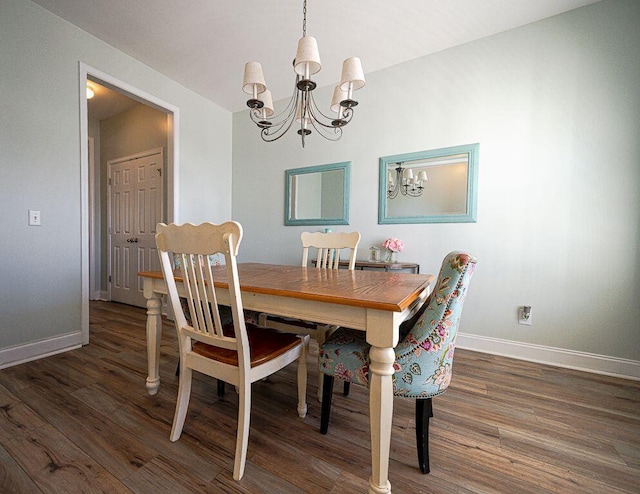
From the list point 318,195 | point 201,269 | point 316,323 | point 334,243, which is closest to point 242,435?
point 201,269

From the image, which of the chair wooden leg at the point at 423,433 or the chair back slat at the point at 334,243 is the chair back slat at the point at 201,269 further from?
the chair back slat at the point at 334,243

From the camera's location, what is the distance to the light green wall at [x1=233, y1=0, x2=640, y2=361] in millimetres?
1930

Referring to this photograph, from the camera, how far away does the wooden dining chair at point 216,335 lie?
1016mm

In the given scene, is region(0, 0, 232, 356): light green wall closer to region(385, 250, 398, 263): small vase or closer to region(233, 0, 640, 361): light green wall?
region(233, 0, 640, 361): light green wall

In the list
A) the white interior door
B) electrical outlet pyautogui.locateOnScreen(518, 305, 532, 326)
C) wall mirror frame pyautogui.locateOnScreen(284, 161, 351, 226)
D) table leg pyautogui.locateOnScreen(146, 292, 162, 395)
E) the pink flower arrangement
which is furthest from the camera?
the white interior door

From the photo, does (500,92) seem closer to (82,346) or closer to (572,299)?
(572,299)

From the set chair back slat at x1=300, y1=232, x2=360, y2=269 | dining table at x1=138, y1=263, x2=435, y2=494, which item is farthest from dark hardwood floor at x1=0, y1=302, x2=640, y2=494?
chair back slat at x1=300, y1=232, x2=360, y2=269

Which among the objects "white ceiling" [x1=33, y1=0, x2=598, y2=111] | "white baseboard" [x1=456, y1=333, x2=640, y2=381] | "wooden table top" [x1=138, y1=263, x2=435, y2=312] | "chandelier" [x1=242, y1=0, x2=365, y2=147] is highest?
"white ceiling" [x1=33, y1=0, x2=598, y2=111]

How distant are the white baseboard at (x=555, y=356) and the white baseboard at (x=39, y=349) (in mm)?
3296

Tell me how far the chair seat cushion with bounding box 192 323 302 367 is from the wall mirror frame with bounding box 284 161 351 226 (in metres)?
1.78

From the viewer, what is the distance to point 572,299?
2.08 metres

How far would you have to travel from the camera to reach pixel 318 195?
3.11m

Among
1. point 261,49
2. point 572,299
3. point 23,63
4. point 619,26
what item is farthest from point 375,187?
point 23,63

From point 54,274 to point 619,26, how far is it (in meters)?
4.58
